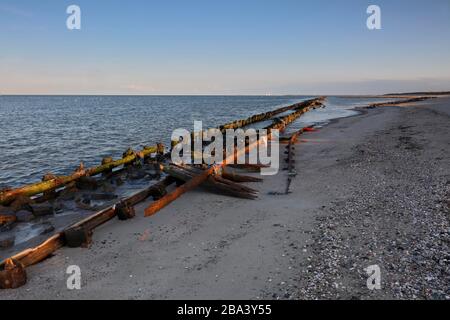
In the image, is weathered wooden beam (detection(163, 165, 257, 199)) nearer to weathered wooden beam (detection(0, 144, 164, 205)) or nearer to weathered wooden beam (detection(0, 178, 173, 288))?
weathered wooden beam (detection(0, 178, 173, 288))

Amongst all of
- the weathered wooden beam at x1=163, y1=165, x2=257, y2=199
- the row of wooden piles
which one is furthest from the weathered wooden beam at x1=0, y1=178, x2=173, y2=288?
the weathered wooden beam at x1=163, y1=165, x2=257, y2=199

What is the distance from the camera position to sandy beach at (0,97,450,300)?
580 cm

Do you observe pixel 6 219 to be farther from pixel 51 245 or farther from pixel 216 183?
pixel 216 183

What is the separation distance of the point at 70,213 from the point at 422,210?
393 inches

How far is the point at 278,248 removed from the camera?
720 centimetres

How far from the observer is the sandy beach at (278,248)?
580 cm

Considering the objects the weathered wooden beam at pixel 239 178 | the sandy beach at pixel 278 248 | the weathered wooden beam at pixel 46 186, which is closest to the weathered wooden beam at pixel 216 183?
the sandy beach at pixel 278 248

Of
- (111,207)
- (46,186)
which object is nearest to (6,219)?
(46,186)

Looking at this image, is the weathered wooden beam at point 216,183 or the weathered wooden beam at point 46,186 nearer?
the weathered wooden beam at point 46,186

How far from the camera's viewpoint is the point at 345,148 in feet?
62.5

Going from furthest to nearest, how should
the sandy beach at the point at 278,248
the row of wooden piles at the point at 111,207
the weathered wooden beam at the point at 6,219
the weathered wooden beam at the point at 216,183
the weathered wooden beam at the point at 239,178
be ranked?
the weathered wooden beam at the point at 239,178, the weathered wooden beam at the point at 216,183, the weathered wooden beam at the point at 6,219, the row of wooden piles at the point at 111,207, the sandy beach at the point at 278,248

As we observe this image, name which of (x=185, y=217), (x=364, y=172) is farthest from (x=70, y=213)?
(x=364, y=172)

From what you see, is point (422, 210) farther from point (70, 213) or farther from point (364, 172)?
point (70, 213)

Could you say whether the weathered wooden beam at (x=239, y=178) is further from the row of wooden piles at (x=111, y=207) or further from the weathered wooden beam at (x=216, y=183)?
the weathered wooden beam at (x=216, y=183)
